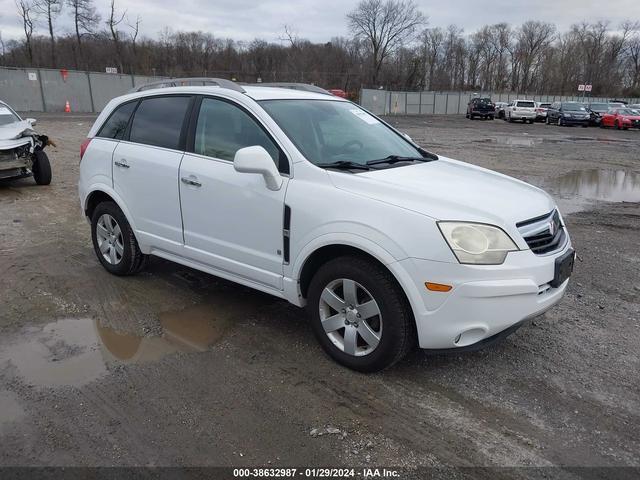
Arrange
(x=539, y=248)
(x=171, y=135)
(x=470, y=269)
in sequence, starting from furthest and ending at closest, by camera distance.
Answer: (x=171, y=135) < (x=539, y=248) < (x=470, y=269)

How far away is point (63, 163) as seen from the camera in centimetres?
1294

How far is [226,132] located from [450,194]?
1879mm

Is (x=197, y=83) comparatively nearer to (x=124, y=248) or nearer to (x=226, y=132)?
(x=226, y=132)

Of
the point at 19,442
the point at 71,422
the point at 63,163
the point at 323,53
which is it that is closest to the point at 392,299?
the point at 71,422

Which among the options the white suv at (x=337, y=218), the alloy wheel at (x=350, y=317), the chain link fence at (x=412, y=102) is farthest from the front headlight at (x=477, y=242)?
the chain link fence at (x=412, y=102)

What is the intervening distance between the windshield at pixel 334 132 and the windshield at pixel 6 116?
27.6 ft

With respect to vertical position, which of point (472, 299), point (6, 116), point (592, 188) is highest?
point (6, 116)

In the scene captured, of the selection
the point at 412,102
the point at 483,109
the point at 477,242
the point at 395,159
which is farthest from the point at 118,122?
the point at 412,102

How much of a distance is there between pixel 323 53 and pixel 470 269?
91.7m

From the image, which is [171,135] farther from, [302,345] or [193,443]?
[193,443]

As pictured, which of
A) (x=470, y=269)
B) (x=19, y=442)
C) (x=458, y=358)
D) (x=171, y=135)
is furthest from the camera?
(x=171, y=135)

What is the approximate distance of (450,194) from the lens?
3375mm

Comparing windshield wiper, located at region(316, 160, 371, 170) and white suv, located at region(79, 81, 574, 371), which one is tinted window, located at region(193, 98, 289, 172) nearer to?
white suv, located at region(79, 81, 574, 371)

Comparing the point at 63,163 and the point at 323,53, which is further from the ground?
the point at 323,53
